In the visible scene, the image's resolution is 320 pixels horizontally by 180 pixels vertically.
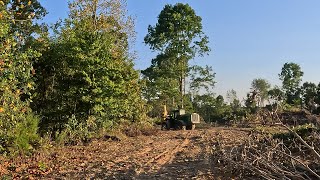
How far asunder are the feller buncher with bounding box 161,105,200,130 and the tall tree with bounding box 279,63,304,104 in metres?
23.2

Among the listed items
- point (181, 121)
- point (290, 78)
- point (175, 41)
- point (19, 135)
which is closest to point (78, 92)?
point (19, 135)

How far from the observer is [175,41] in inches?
1613

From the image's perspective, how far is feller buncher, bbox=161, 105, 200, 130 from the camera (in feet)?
91.7

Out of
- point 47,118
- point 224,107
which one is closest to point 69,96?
point 47,118

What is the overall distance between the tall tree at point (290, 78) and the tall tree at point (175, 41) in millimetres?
13632

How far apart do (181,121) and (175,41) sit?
14.8 m

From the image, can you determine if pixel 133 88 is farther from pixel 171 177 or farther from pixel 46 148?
pixel 171 177

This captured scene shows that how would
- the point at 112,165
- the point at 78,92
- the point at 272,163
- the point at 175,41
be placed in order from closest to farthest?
the point at 272,163, the point at 112,165, the point at 78,92, the point at 175,41

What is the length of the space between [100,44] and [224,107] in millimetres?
34118

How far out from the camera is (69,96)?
49.7ft

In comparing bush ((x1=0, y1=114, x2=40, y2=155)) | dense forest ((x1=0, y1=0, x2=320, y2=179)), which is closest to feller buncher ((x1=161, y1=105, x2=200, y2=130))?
dense forest ((x1=0, y1=0, x2=320, y2=179))

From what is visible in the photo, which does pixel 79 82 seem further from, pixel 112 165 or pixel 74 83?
pixel 112 165

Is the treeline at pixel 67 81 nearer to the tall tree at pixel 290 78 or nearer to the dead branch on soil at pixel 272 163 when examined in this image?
the dead branch on soil at pixel 272 163

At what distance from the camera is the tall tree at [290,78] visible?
48.9 m
